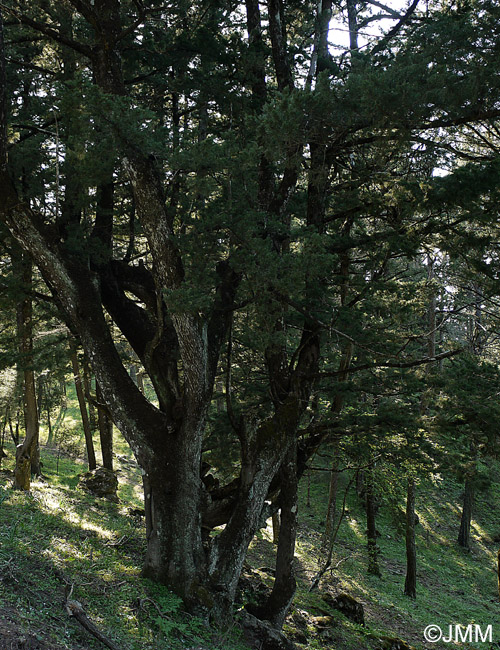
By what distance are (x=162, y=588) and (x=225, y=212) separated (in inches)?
187

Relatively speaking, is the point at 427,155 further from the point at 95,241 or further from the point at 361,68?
the point at 95,241

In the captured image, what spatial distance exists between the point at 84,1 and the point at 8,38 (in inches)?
135

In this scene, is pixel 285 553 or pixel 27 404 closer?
pixel 285 553

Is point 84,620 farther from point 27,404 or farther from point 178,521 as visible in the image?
point 27,404

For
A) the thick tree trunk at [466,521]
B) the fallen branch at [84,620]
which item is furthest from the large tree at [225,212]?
the thick tree trunk at [466,521]

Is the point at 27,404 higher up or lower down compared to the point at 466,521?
higher up

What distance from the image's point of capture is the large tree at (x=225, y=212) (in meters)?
5.46

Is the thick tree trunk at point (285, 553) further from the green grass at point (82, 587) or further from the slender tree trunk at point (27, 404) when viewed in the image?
the slender tree trunk at point (27, 404)

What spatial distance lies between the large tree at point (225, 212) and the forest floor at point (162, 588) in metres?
0.83

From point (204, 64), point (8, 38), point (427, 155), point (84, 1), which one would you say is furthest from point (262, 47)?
point (8, 38)

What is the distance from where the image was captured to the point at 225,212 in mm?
5625

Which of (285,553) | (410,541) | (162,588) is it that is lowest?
(410,541)

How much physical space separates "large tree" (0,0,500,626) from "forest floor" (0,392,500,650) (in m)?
0.83

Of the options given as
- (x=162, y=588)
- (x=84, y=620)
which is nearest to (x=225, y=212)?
(x=84, y=620)
